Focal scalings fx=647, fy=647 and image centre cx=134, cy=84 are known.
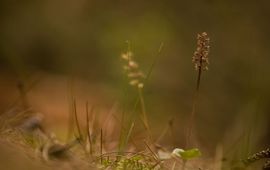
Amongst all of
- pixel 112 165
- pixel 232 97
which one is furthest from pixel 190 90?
pixel 112 165

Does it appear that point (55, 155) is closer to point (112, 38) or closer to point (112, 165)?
point (112, 165)

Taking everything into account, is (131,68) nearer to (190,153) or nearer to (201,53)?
(201,53)

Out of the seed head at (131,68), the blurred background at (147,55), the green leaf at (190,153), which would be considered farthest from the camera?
the blurred background at (147,55)

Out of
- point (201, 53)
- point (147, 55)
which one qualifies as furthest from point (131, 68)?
point (147, 55)

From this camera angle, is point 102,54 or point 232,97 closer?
point 232,97

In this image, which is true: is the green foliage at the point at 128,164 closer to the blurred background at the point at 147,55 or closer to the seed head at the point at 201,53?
the seed head at the point at 201,53

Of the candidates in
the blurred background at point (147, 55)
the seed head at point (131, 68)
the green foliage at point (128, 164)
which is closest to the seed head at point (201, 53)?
the seed head at point (131, 68)

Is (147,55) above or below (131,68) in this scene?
below

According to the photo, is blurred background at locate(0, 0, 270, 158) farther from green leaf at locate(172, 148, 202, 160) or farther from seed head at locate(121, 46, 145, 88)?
green leaf at locate(172, 148, 202, 160)
